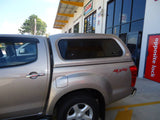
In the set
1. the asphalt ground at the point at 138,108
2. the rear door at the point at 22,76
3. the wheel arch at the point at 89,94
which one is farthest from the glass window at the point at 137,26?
the rear door at the point at 22,76

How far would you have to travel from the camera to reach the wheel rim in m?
1.92

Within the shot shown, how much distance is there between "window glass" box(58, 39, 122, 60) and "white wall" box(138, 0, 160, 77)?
3781 millimetres

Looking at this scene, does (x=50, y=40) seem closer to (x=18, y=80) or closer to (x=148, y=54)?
(x=18, y=80)

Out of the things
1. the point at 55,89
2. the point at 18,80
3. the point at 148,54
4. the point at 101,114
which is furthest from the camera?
the point at 148,54

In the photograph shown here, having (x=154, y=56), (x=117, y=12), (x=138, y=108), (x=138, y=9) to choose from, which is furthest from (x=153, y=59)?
(x=117, y=12)

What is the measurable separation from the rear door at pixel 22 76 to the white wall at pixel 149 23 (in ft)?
16.6

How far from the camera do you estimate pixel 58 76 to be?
1794mm

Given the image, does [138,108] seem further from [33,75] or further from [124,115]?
[33,75]

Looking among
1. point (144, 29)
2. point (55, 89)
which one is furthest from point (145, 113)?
point (144, 29)


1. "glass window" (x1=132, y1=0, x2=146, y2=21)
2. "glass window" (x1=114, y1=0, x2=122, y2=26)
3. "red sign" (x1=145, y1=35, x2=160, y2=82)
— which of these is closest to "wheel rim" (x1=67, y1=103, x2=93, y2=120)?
"red sign" (x1=145, y1=35, x2=160, y2=82)

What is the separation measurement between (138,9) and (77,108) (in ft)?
21.0

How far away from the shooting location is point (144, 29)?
5535mm

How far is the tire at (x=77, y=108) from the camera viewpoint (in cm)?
186

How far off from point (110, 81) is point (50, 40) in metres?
1.28
